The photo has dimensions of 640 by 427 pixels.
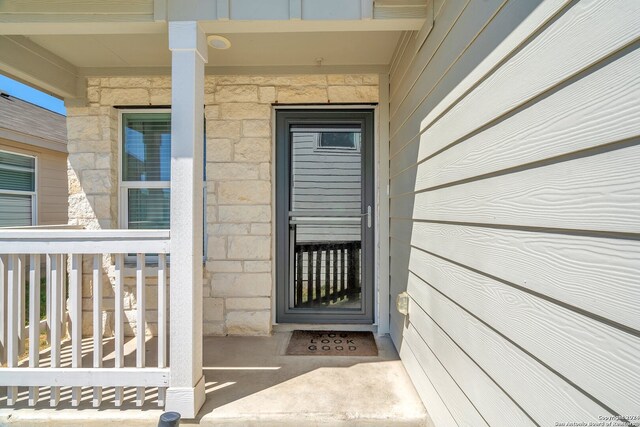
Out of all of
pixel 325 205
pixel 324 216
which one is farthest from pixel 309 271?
pixel 325 205

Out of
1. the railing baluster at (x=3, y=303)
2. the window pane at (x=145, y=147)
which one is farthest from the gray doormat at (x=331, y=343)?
the window pane at (x=145, y=147)

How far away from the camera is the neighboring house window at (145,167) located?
297 centimetres

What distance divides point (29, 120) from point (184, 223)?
5.90 m

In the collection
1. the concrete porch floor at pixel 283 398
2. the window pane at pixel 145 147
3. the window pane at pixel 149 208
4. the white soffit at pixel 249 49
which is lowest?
the concrete porch floor at pixel 283 398

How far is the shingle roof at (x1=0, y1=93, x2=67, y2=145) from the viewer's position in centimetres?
509

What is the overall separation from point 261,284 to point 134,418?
1.29 meters

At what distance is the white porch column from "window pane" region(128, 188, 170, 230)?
1353 millimetres

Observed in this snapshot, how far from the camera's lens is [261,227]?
2.83 metres

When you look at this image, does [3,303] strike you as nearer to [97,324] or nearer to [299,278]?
[97,324]

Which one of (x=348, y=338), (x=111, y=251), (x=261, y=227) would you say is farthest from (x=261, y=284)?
(x=111, y=251)

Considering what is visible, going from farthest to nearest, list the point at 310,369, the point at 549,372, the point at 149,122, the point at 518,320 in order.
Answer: the point at 149,122 → the point at 310,369 → the point at 518,320 → the point at 549,372

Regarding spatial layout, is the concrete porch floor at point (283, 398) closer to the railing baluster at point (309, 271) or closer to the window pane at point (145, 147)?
the railing baluster at point (309, 271)

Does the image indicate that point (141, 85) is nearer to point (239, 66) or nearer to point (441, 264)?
point (239, 66)

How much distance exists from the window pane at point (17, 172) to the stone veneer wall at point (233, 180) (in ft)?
11.9
